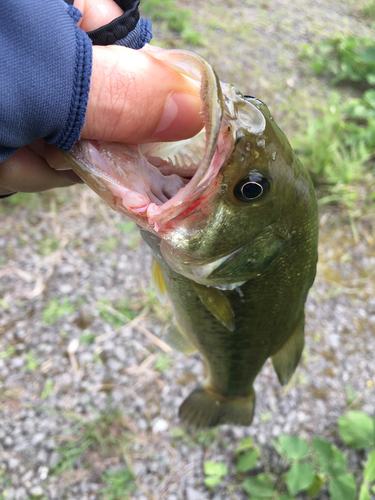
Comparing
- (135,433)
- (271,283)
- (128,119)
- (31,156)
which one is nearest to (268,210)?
(271,283)

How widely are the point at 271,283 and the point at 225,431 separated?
1626 millimetres

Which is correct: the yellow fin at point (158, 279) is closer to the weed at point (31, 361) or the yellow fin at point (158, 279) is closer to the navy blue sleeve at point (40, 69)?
the navy blue sleeve at point (40, 69)

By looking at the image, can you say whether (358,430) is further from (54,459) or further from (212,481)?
(54,459)

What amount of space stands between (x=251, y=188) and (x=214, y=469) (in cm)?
196

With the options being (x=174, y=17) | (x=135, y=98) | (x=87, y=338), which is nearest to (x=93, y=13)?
(x=135, y=98)

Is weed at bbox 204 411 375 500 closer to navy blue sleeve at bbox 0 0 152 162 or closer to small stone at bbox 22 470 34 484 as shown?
small stone at bbox 22 470 34 484

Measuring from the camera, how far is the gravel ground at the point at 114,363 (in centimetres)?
222

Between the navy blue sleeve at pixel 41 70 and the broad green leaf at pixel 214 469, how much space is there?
213cm

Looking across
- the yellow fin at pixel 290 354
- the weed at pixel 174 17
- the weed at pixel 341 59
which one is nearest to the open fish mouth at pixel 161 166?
the yellow fin at pixel 290 354

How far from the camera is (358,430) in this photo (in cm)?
229

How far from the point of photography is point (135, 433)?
2336 millimetres

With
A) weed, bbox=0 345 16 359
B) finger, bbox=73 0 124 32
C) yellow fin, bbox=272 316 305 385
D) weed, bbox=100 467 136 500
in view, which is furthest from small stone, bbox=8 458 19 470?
finger, bbox=73 0 124 32

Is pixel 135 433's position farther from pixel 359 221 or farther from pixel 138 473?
pixel 359 221

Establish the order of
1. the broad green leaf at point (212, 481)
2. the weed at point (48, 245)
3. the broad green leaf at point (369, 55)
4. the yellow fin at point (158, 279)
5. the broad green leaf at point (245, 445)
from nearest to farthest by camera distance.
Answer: the yellow fin at point (158, 279) → the broad green leaf at point (212, 481) → the broad green leaf at point (245, 445) → the weed at point (48, 245) → the broad green leaf at point (369, 55)
